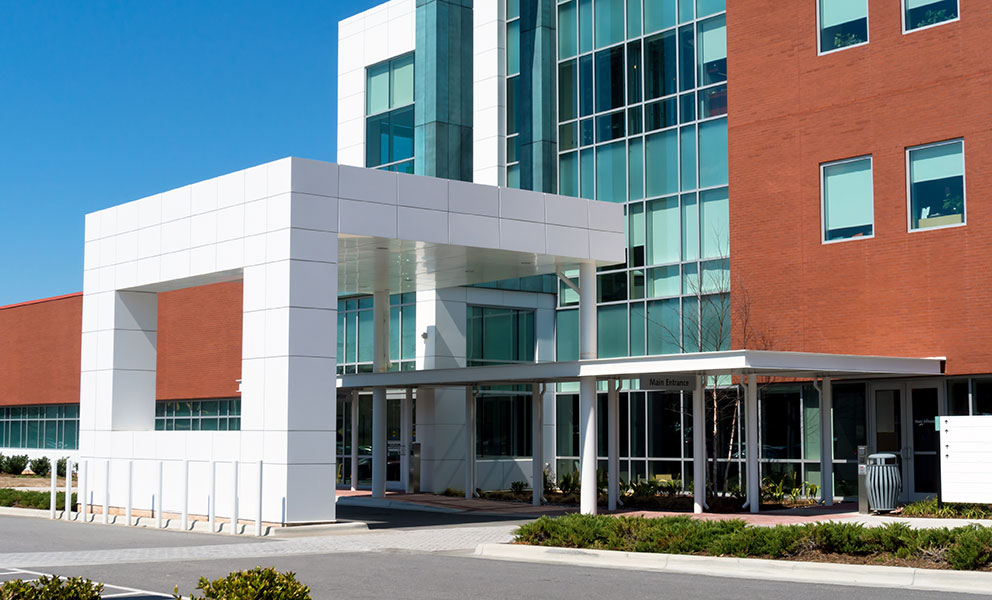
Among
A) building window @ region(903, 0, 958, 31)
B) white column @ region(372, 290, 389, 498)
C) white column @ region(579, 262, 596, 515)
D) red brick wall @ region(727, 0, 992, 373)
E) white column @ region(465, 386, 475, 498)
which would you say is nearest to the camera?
white column @ region(579, 262, 596, 515)

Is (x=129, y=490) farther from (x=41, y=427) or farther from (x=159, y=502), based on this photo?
(x=41, y=427)

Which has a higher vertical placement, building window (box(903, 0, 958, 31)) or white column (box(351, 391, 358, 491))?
building window (box(903, 0, 958, 31))

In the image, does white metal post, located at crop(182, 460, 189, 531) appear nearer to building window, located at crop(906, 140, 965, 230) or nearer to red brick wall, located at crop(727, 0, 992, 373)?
red brick wall, located at crop(727, 0, 992, 373)

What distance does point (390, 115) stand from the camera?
3759 centimetres

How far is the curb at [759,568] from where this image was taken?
1323cm

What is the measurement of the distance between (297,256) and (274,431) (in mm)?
3120

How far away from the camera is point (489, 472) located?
33.9 m

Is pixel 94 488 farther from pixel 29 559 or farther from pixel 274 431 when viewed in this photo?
pixel 29 559

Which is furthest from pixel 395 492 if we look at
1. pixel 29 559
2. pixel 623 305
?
pixel 29 559

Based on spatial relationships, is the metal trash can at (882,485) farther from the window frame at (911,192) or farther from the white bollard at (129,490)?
the white bollard at (129,490)

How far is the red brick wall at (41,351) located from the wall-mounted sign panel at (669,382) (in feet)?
98.9

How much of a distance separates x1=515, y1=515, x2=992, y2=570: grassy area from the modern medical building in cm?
475

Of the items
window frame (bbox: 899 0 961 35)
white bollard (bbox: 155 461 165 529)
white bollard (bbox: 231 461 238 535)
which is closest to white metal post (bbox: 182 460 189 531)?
white bollard (bbox: 155 461 165 529)

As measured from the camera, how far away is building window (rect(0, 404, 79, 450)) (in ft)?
163
